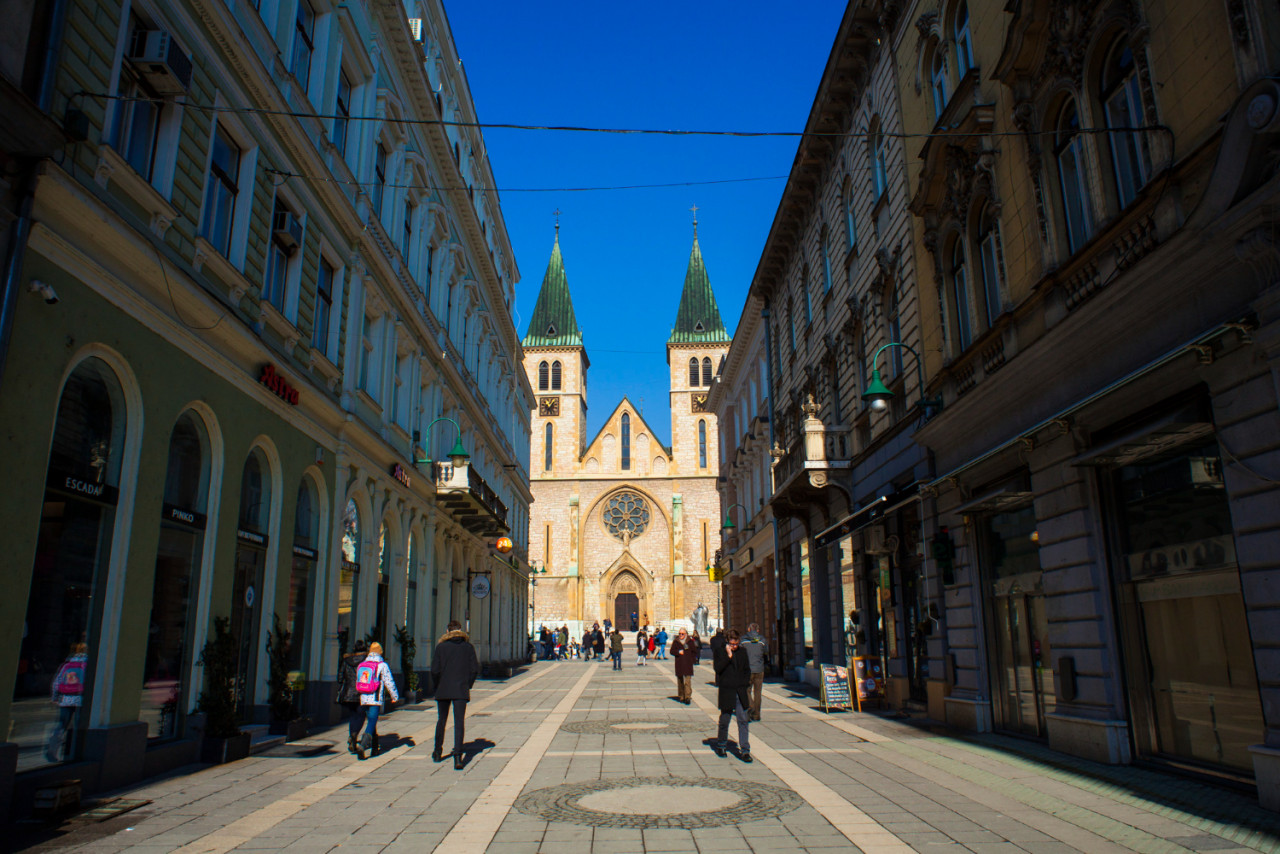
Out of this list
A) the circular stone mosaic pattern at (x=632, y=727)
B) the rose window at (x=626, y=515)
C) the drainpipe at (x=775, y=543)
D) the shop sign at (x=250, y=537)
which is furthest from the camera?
the rose window at (x=626, y=515)

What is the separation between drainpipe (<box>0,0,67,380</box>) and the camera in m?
7.23

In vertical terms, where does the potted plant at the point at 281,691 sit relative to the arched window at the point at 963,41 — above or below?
below

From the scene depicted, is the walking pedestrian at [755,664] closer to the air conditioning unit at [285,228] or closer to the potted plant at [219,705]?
the potted plant at [219,705]

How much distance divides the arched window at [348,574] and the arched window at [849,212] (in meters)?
12.3

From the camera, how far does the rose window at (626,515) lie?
6988cm

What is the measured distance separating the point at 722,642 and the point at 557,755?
8.64ft

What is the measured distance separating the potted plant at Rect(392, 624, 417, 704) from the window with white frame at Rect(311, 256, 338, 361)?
680 centimetres

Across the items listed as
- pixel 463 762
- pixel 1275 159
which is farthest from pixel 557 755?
pixel 1275 159

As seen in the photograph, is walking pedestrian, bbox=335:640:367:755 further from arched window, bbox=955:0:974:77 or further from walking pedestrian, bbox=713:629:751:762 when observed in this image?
arched window, bbox=955:0:974:77

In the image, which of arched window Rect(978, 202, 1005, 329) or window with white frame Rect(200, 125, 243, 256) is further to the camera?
arched window Rect(978, 202, 1005, 329)

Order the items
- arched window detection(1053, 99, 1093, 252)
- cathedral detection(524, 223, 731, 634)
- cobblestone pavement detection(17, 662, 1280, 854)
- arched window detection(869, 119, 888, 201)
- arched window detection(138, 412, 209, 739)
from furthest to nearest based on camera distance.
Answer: cathedral detection(524, 223, 731, 634), arched window detection(869, 119, 888, 201), arched window detection(1053, 99, 1093, 252), arched window detection(138, 412, 209, 739), cobblestone pavement detection(17, 662, 1280, 854)

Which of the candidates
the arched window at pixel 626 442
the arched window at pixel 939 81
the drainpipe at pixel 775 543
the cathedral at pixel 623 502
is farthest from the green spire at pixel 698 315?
the arched window at pixel 939 81

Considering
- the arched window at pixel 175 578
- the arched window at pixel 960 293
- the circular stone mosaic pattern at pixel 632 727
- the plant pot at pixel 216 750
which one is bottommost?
the circular stone mosaic pattern at pixel 632 727

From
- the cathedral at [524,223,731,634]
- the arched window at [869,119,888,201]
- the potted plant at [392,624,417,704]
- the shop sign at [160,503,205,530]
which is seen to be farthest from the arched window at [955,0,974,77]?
the cathedral at [524,223,731,634]
